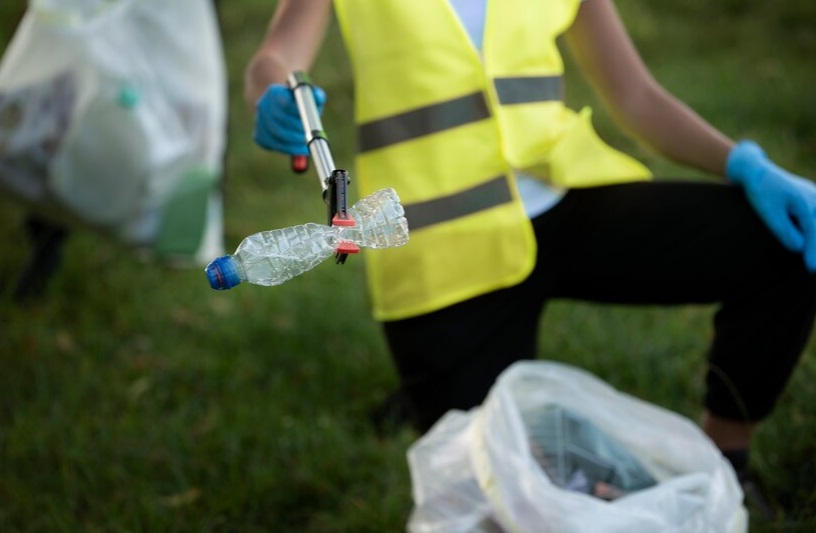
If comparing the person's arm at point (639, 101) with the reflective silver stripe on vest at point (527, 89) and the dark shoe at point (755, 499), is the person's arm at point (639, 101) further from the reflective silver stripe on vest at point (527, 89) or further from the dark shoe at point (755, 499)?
the dark shoe at point (755, 499)

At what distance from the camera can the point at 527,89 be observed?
1804 millimetres

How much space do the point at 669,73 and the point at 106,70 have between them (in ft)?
8.61

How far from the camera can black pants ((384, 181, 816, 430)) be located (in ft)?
6.10

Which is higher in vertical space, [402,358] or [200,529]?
[402,358]

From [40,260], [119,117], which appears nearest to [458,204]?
[119,117]

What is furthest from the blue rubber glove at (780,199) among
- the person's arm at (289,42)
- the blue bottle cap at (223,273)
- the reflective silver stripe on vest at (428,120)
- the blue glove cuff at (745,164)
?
the blue bottle cap at (223,273)

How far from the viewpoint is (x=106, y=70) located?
9.25 feet

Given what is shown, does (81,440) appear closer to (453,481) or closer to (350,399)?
(350,399)

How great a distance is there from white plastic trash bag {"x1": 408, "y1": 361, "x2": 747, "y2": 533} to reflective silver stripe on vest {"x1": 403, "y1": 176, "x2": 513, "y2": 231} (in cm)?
28

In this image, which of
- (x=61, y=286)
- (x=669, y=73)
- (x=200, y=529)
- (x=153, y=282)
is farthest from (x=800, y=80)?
(x=200, y=529)

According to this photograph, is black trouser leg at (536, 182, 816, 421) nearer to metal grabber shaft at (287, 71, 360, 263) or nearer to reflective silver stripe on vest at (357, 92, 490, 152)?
reflective silver stripe on vest at (357, 92, 490, 152)

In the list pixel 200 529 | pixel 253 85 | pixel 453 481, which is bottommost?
pixel 200 529

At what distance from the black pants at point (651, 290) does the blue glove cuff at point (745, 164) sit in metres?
0.04

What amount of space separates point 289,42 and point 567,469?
0.91 metres
